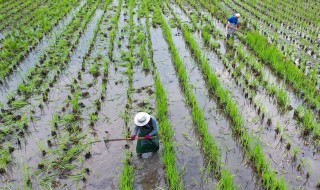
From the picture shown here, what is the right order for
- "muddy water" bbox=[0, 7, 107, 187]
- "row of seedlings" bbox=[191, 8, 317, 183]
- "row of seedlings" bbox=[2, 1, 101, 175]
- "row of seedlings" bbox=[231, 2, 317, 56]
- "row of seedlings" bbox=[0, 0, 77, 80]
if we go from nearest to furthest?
"muddy water" bbox=[0, 7, 107, 187]
"row of seedlings" bbox=[191, 8, 317, 183]
"row of seedlings" bbox=[2, 1, 101, 175]
"row of seedlings" bbox=[0, 0, 77, 80]
"row of seedlings" bbox=[231, 2, 317, 56]

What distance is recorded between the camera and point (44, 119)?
5.01 metres

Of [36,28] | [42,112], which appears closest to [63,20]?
[36,28]

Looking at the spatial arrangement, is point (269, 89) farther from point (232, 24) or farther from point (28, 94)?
point (28, 94)

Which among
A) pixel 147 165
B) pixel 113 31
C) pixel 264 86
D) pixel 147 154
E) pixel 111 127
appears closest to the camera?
pixel 147 165

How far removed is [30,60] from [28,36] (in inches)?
64.4

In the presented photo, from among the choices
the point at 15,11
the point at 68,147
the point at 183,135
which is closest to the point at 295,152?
the point at 183,135

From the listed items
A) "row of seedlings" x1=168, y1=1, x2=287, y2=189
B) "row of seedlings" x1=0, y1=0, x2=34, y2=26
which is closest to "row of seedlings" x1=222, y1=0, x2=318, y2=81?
"row of seedlings" x1=168, y1=1, x2=287, y2=189

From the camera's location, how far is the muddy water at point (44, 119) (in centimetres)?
413

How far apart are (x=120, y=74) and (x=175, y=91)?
1.38 m

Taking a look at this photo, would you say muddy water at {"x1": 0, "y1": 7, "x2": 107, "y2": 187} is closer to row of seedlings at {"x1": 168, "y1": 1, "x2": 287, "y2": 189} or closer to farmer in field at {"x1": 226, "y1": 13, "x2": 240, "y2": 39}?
row of seedlings at {"x1": 168, "y1": 1, "x2": 287, "y2": 189}

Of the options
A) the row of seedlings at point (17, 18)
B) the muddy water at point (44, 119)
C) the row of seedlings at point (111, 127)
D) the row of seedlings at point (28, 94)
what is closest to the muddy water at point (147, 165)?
the row of seedlings at point (111, 127)

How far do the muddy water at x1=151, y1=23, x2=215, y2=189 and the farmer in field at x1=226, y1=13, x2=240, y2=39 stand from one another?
2.12m

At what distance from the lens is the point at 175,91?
5.82 m

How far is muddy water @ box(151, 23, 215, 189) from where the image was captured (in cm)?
382
